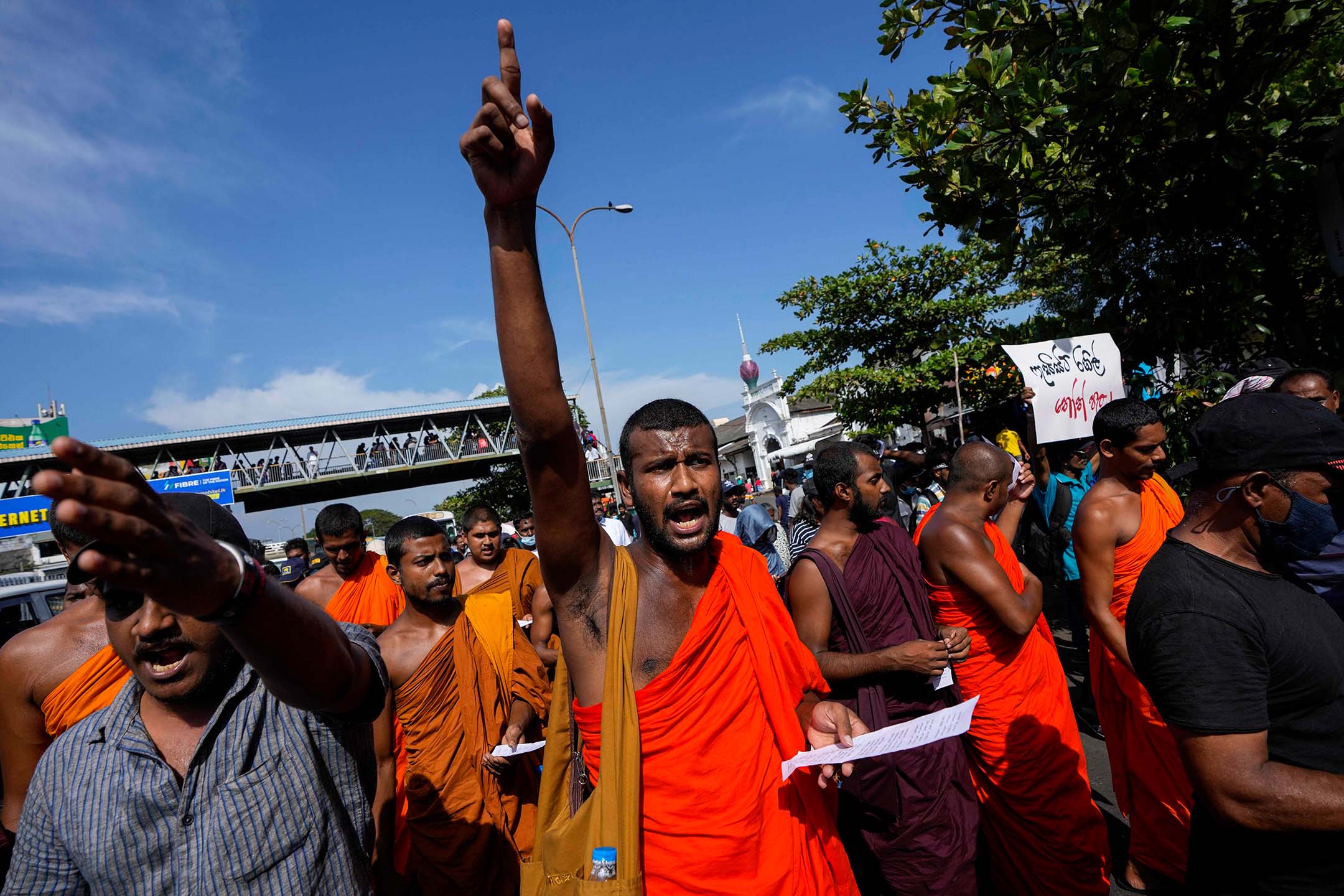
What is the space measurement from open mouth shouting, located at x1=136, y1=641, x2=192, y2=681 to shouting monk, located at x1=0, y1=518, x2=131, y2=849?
4.78 ft

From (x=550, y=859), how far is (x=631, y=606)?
0.72 meters

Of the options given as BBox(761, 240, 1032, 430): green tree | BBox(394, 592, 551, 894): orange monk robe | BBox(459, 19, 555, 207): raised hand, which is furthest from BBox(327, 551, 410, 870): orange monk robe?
BBox(761, 240, 1032, 430): green tree

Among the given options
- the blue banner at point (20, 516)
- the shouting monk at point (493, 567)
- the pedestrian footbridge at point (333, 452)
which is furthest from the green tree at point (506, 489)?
the shouting monk at point (493, 567)

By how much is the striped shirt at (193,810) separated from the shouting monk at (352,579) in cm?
381

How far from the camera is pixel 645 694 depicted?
2045 mm

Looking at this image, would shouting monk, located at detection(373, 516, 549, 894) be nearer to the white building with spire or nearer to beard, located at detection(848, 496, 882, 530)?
beard, located at detection(848, 496, 882, 530)

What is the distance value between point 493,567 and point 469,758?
7.56 ft

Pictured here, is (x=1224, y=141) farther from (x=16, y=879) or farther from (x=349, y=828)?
(x=16, y=879)

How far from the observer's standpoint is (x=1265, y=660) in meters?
1.79

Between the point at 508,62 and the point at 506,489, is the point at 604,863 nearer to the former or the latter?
the point at 508,62

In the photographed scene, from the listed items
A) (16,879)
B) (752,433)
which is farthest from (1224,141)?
(752,433)

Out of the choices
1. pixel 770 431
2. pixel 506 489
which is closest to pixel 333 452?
pixel 506 489

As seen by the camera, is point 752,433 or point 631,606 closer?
point 631,606

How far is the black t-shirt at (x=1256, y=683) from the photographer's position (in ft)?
5.72
